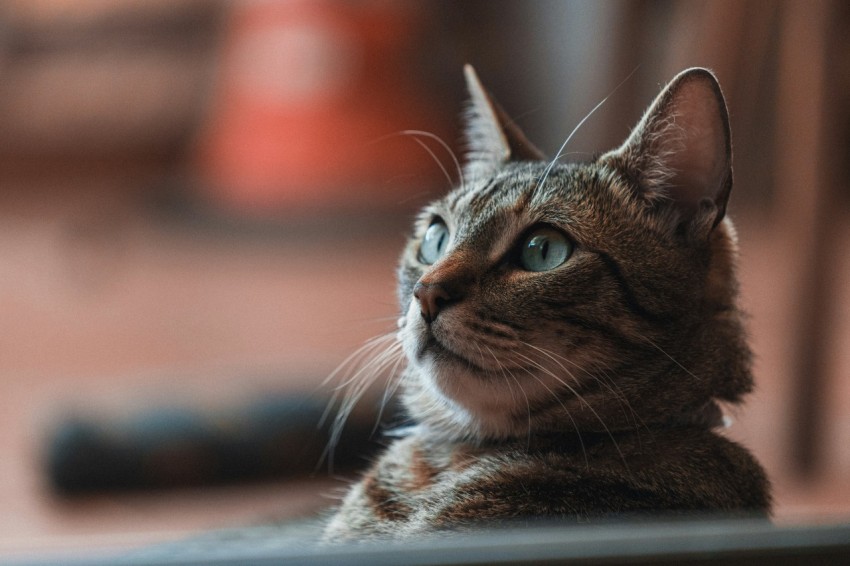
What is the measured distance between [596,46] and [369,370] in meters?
0.90

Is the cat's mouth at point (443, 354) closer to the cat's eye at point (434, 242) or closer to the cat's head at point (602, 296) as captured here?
the cat's head at point (602, 296)

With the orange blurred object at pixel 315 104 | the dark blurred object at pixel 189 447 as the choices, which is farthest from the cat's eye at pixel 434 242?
the orange blurred object at pixel 315 104

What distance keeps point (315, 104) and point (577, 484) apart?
2.81 meters

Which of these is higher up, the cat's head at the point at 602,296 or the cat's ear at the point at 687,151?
the cat's ear at the point at 687,151

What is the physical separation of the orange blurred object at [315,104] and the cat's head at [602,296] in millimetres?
2334

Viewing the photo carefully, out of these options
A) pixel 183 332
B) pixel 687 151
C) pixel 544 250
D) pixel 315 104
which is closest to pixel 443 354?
pixel 544 250

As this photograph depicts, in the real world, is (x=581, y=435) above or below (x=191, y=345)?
above

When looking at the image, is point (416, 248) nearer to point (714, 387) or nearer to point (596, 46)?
point (714, 387)

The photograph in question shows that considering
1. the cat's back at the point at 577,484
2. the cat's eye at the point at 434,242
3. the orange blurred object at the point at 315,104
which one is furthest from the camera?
the orange blurred object at the point at 315,104

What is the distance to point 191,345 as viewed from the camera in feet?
9.98

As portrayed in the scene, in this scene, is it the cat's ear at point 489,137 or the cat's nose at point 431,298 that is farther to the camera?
the cat's ear at point 489,137

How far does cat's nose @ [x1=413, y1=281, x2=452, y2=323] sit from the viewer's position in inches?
36.4

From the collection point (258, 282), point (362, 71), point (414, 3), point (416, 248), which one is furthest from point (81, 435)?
point (414, 3)

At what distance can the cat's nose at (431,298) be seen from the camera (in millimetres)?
923
